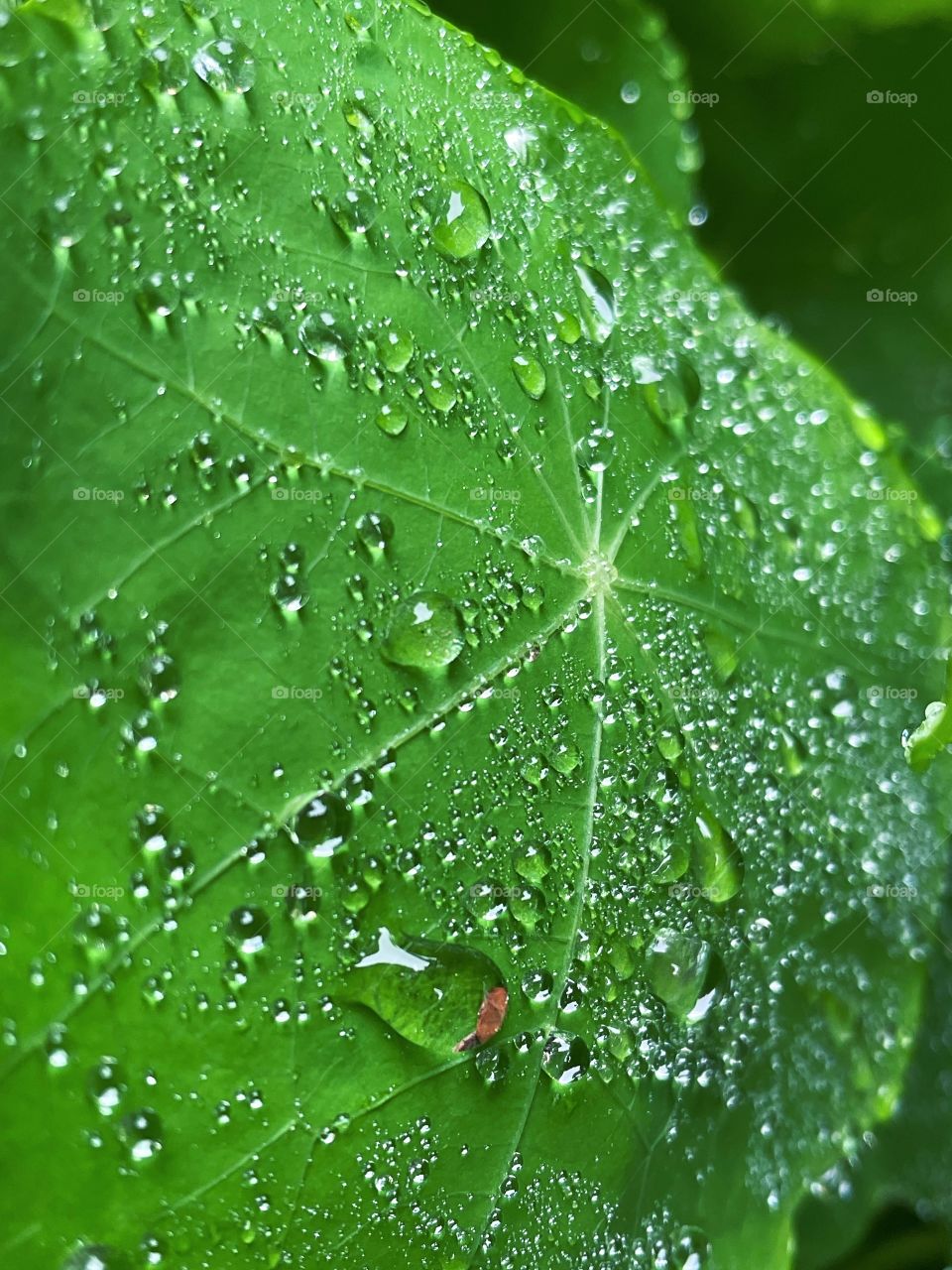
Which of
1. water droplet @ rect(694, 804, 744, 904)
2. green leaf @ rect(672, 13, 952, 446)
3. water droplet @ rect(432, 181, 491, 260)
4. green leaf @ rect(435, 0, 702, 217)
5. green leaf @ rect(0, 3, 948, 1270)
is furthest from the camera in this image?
green leaf @ rect(672, 13, 952, 446)

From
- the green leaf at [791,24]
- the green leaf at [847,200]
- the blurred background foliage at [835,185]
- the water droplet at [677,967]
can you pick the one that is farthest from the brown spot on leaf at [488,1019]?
the green leaf at [791,24]

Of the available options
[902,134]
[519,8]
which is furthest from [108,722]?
[902,134]

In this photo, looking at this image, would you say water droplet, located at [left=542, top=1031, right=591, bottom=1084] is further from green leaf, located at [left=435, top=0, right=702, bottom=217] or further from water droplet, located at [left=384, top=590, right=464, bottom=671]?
green leaf, located at [left=435, top=0, right=702, bottom=217]

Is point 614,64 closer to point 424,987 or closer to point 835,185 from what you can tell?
point 835,185

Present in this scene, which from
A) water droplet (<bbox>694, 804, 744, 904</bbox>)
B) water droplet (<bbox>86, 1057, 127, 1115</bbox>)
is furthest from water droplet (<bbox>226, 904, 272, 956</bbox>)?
water droplet (<bbox>694, 804, 744, 904</bbox>)

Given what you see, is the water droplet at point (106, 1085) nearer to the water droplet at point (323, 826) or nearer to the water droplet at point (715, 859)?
the water droplet at point (323, 826)

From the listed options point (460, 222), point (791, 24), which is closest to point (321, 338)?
point (460, 222)
